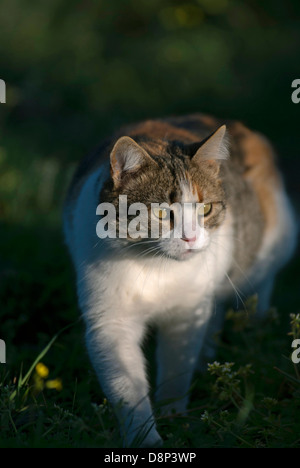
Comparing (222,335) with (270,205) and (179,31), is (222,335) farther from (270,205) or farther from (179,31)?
(179,31)

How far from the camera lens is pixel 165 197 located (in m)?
2.25

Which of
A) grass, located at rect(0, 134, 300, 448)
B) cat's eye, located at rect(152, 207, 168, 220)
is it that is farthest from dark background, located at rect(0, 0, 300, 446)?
cat's eye, located at rect(152, 207, 168, 220)

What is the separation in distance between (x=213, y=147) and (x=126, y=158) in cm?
39

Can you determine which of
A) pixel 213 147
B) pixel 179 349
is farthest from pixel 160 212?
pixel 179 349

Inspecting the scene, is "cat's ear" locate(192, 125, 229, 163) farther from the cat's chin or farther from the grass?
the grass

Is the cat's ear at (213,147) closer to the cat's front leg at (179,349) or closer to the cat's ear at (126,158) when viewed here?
the cat's ear at (126,158)

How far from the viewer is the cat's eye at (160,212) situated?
2219 millimetres

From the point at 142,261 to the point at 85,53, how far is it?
4746 millimetres

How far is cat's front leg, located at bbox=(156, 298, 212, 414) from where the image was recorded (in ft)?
8.57

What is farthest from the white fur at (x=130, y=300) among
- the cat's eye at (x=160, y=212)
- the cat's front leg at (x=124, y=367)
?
the cat's eye at (x=160, y=212)

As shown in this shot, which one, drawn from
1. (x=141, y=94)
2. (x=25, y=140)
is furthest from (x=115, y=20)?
(x=25, y=140)

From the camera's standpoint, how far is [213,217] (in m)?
2.37

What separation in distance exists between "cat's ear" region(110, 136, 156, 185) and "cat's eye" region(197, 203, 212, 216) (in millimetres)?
263

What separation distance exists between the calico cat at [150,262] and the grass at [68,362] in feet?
0.44
